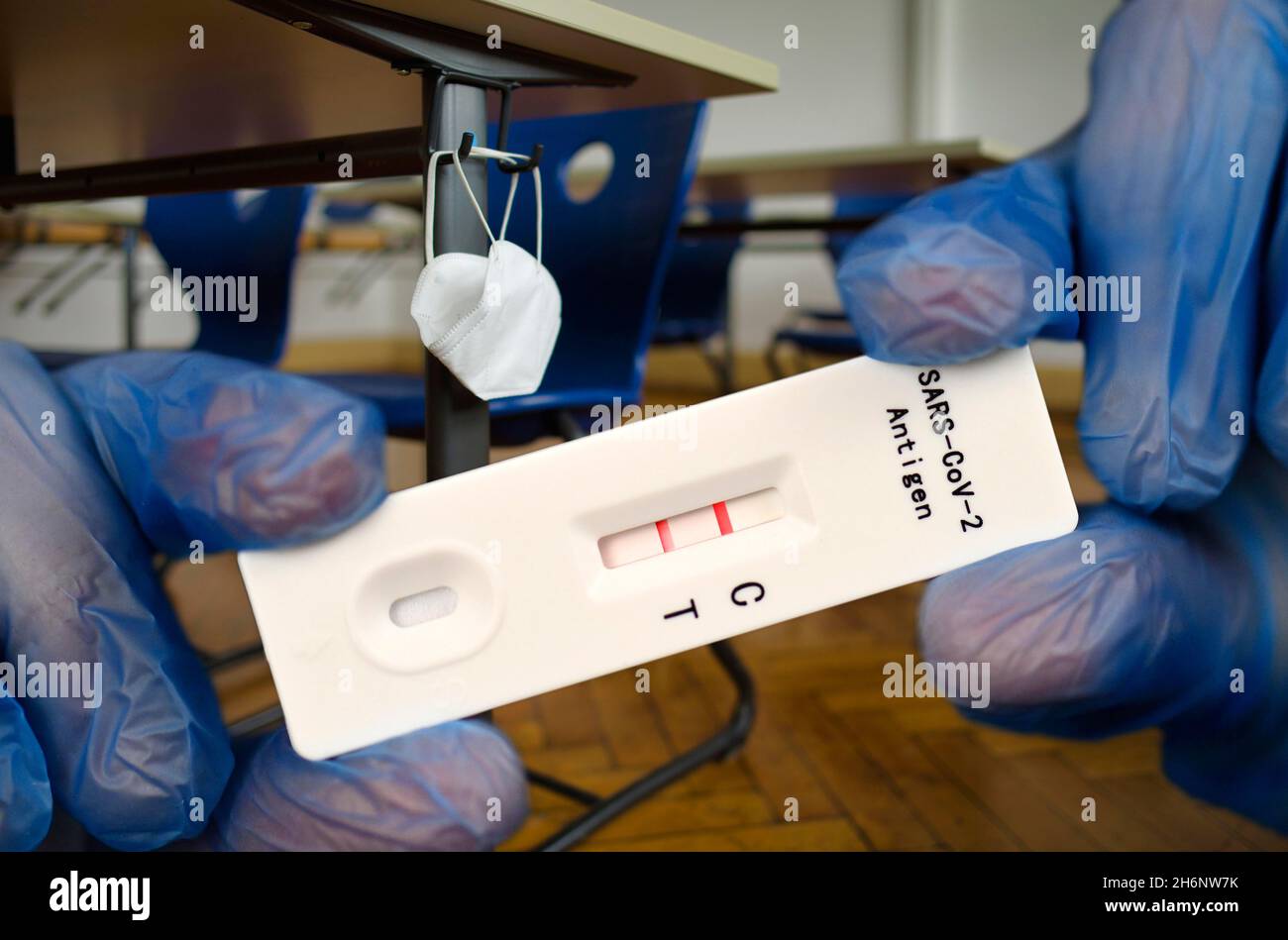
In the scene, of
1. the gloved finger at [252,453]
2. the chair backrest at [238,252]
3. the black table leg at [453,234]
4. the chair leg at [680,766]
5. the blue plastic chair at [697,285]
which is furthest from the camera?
the blue plastic chair at [697,285]

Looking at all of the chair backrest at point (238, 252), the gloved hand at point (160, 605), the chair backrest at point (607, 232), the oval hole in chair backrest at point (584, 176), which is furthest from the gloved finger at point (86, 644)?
the chair backrest at point (238, 252)

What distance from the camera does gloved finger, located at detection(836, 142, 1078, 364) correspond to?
0.58 meters

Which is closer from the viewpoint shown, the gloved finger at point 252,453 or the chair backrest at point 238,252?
the gloved finger at point 252,453

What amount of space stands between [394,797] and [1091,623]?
39 centimetres

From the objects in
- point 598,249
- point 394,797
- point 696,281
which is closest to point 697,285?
point 696,281

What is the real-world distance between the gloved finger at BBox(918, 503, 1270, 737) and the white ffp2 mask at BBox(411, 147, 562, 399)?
0.31m

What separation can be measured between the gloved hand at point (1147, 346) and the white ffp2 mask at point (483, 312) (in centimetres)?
23

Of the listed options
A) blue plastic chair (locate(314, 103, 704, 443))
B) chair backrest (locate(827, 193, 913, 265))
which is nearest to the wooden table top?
blue plastic chair (locate(314, 103, 704, 443))

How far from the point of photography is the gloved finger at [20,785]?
0.58 meters

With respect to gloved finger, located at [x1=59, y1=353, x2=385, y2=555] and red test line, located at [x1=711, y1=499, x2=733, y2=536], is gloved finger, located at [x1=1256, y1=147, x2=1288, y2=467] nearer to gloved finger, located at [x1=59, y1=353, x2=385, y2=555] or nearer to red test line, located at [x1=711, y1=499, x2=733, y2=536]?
red test line, located at [x1=711, y1=499, x2=733, y2=536]

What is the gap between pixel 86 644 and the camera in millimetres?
619

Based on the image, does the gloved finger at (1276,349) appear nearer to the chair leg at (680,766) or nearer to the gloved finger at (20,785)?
the chair leg at (680,766)
